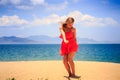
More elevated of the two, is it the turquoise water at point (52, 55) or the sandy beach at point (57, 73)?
the sandy beach at point (57, 73)

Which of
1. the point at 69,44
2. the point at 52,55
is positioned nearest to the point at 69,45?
the point at 69,44

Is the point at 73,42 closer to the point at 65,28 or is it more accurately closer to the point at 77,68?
the point at 65,28

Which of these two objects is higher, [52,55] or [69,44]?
[69,44]

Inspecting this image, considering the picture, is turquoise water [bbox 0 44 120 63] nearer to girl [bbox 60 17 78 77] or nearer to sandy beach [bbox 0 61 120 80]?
sandy beach [bbox 0 61 120 80]

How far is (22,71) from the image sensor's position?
22.7 feet

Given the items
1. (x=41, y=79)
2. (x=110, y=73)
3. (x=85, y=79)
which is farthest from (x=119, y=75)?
(x=41, y=79)

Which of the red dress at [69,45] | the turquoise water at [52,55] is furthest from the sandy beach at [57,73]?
the turquoise water at [52,55]

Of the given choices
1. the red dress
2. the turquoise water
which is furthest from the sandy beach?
the turquoise water

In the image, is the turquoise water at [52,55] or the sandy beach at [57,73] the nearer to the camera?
the sandy beach at [57,73]

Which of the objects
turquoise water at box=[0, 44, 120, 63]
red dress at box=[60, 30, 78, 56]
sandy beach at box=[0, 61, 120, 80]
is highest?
red dress at box=[60, 30, 78, 56]

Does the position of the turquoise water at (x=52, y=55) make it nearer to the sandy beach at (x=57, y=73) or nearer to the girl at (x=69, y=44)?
the sandy beach at (x=57, y=73)

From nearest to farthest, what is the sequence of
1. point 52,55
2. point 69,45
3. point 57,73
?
point 69,45 → point 57,73 → point 52,55

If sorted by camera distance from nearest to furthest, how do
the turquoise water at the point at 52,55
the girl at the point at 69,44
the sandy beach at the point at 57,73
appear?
A: 1. the girl at the point at 69,44
2. the sandy beach at the point at 57,73
3. the turquoise water at the point at 52,55

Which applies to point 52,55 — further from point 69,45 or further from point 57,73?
point 69,45
